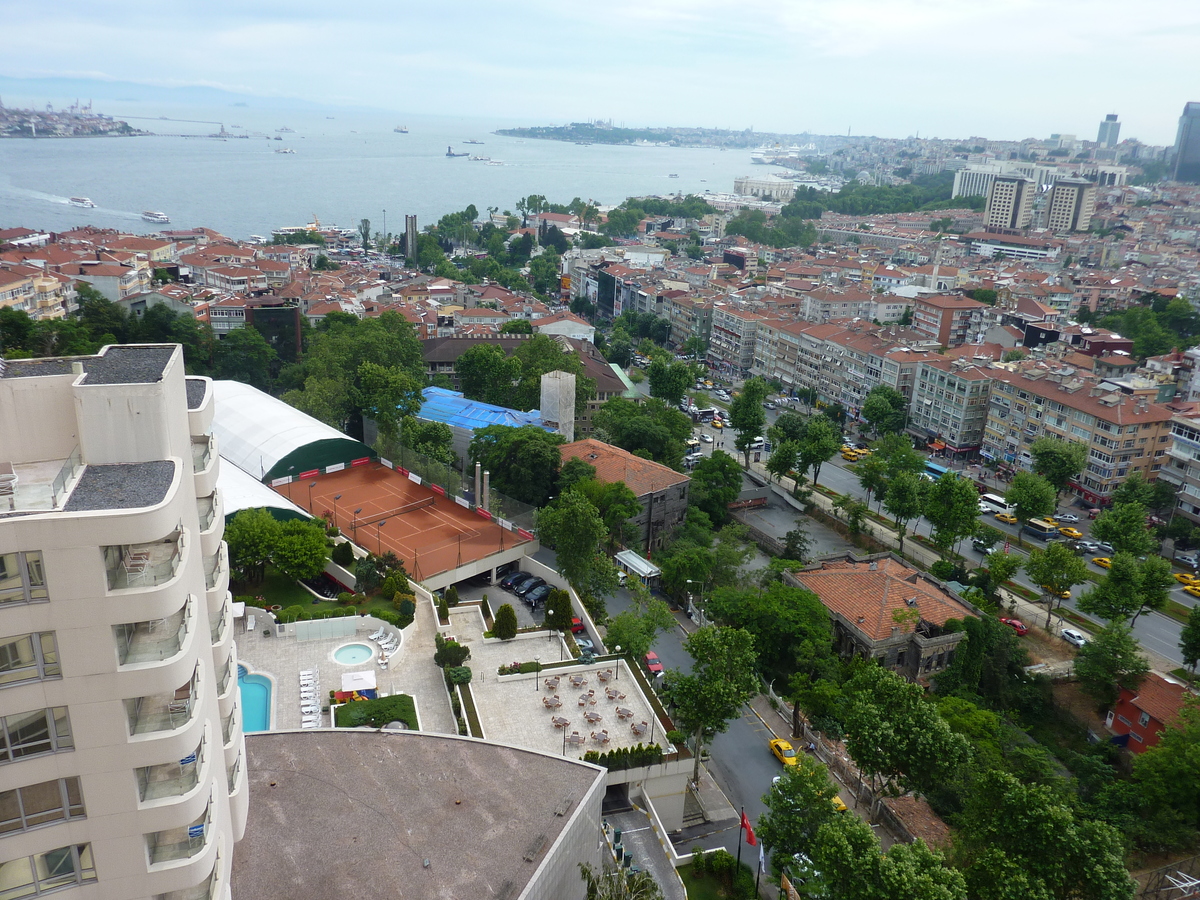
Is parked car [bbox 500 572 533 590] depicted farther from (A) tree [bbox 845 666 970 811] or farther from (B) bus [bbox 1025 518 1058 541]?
(B) bus [bbox 1025 518 1058 541]

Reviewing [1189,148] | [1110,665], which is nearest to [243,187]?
[1110,665]

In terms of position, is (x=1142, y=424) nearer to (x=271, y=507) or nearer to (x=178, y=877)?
A: (x=271, y=507)

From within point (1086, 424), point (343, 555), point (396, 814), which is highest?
point (396, 814)

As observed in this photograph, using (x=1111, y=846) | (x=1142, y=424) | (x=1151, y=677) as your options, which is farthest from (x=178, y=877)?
(x=1142, y=424)

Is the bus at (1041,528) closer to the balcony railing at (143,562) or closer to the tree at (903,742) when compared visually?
the tree at (903,742)

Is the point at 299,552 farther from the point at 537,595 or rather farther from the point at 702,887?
the point at 702,887

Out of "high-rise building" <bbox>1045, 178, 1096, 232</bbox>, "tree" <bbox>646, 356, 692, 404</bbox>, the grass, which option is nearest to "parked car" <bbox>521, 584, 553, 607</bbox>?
the grass
